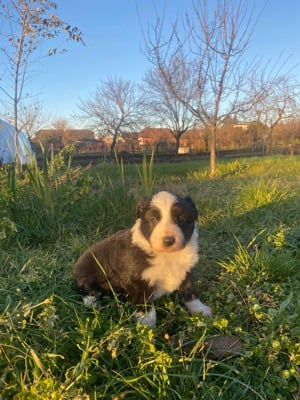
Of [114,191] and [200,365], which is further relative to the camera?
[114,191]

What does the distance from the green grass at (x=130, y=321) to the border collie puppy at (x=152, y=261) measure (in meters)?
0.13

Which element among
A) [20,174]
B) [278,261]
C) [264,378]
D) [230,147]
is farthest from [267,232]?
[230,147]

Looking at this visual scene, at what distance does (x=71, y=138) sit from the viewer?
87.1 ft

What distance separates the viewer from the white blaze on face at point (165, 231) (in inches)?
94.2

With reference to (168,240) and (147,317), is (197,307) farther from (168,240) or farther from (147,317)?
(168,240)

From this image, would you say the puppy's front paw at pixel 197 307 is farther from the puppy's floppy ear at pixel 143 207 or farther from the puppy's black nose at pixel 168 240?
the puppy's floppy ear at pixel 143 207

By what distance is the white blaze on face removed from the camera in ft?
7.85

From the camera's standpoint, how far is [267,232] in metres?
4.23

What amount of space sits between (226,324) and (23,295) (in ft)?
5.25

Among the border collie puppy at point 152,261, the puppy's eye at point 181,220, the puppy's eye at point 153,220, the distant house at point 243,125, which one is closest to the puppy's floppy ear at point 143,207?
the border collie puppy at point 152,261

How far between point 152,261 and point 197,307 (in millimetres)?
547

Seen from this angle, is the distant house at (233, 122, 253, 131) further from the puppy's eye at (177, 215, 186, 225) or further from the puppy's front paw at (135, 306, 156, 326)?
the puppy's front paw at (135, 306, 156, 326)

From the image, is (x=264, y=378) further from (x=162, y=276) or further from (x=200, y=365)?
(x=162, y=276)

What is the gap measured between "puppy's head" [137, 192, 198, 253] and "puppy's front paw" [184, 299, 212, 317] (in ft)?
1.79
